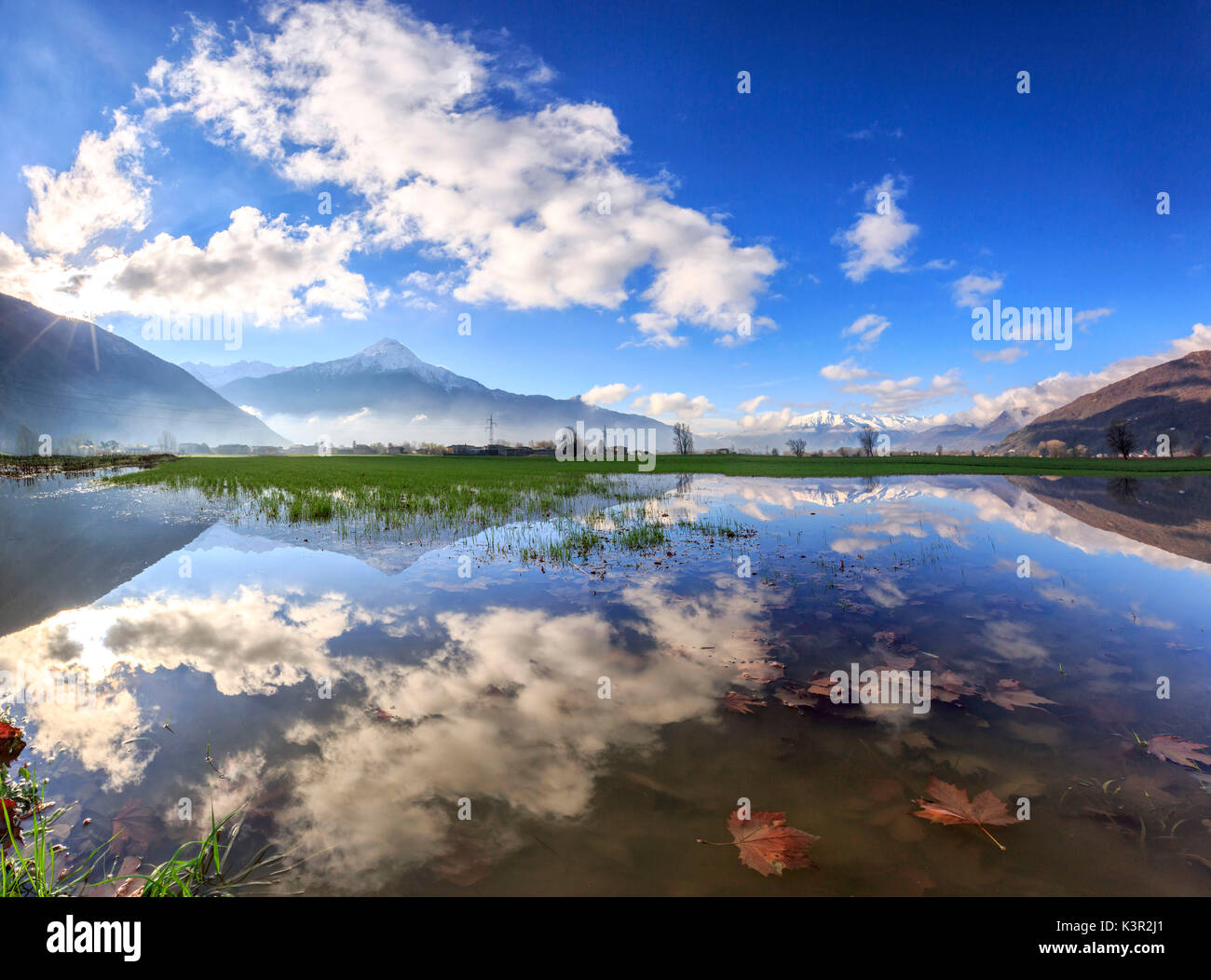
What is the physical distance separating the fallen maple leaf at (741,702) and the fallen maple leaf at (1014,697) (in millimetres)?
2698

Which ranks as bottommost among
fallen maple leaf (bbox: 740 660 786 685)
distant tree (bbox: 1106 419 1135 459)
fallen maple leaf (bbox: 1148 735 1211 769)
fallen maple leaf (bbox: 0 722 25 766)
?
fallen maple leaf (bbox: 1148 735 1211 769)

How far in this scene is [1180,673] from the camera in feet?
21.2

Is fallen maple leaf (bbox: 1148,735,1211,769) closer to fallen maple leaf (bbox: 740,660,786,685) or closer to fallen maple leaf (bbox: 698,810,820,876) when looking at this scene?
fallen maple leaf (bbox: 740,660,786,685)

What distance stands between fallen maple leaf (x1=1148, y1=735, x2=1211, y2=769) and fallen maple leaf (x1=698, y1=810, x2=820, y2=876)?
3.91 m

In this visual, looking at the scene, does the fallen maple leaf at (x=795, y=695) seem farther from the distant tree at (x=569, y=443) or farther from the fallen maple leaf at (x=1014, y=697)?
the distant tree at (x=569, y=443)

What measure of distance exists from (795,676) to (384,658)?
5784 millimetres

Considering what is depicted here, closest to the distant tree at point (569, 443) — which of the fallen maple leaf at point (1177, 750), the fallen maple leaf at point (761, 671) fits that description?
the fallen maple leaf at point (761, 671)

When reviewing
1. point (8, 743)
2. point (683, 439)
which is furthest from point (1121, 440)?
point (8, 743)

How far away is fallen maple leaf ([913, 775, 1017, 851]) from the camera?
3.74 m

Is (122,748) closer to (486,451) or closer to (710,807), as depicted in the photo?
(710,807)

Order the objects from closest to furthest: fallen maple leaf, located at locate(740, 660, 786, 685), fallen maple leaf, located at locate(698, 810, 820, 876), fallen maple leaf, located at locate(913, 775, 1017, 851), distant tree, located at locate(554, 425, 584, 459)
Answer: fallen maple leaf, located at locate(698, 810, 820, 876), fallen maple leaf, located at locate(913, 775, 1017, 851), fallen maple leaf, located at locate(740, 660, 786, 685), distant tree, located at locate(554, 425, 584, 459)

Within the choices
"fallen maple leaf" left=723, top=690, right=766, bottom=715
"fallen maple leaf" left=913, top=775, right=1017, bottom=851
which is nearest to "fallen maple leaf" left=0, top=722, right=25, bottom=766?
"fallen maple leaf" left=723, top=690, right=766, bottom=715

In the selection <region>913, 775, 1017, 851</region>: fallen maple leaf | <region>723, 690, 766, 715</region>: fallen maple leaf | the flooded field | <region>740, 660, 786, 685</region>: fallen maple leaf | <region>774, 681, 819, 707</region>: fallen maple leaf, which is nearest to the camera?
the flooded field

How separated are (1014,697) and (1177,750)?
4.14ft
